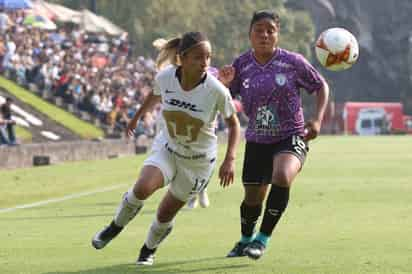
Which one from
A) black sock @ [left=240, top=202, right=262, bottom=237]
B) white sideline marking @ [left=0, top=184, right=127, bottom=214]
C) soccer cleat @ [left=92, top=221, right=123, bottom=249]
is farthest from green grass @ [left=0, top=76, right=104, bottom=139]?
soccer cleat @ [left=92, top=221, right=123, bottom=249]

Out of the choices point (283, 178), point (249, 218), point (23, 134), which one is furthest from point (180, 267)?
point (23, 134)

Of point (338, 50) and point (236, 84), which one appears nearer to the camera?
point (236, 84)

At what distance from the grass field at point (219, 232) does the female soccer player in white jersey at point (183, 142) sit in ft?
1.49

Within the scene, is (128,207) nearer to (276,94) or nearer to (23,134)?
(276,94)

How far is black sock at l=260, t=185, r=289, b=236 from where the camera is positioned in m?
10.3

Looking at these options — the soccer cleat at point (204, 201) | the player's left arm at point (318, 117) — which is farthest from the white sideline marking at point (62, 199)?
the player's left arm at point (318, 117)

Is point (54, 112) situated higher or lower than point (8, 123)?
lower

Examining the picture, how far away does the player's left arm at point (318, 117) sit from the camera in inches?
409

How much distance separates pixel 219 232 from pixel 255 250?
3410mm

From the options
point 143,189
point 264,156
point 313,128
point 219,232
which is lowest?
point 219,232

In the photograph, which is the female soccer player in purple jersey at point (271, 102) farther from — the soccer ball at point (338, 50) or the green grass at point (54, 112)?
the green grass at point (54, 112)

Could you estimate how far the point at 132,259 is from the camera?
35.3 feet

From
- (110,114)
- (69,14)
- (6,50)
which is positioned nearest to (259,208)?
(6,50)

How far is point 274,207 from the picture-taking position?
10.4 metres
